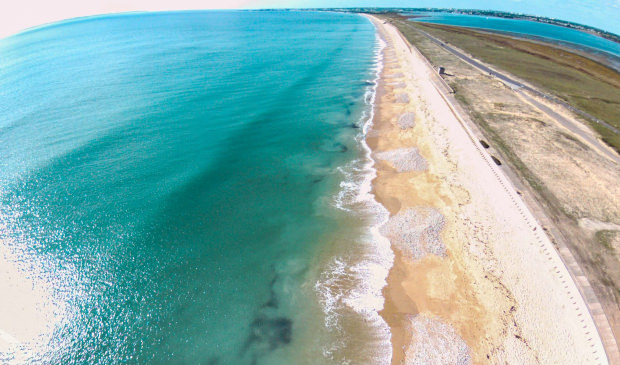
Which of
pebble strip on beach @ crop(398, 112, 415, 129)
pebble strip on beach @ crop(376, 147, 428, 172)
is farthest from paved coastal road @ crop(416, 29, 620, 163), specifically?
pebble strip on beach @ crop(376, 147, 428, 172)

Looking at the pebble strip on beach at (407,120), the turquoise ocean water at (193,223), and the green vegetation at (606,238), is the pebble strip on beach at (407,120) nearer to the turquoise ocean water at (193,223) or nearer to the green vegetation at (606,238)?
the turquoise ocean water at (193,223)

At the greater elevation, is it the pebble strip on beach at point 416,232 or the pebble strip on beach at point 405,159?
the pebble strip on beach at point 405,159

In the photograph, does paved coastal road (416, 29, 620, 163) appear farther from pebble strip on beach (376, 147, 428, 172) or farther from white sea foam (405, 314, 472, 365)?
white sea foam (405, 314, 472, 365)

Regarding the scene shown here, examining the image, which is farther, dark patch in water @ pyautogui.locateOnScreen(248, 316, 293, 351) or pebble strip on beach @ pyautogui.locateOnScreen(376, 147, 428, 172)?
pebble strip on beach @ pyautogui.locateOnScreen(376, 147, 428, 172)

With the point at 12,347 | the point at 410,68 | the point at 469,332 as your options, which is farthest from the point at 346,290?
the point at 410,68

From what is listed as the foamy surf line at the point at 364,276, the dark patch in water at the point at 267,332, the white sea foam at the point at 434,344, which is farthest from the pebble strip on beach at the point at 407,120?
the dark patch in water at the point at 267,332

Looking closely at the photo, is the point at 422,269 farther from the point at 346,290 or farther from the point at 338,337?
the point at 338,337
